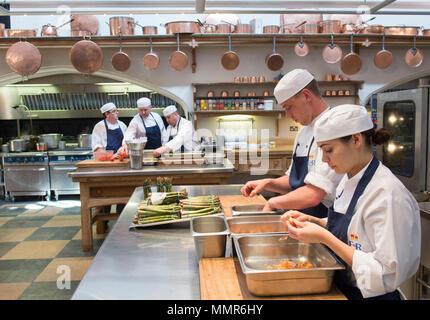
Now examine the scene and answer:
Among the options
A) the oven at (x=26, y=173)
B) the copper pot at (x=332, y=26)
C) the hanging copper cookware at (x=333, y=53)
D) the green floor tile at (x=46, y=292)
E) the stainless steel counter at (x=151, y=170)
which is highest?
the copper pot at (x=332, y=26)

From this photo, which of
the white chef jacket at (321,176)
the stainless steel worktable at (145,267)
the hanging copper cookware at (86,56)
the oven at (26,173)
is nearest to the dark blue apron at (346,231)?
the white chef jacket at (321,176)

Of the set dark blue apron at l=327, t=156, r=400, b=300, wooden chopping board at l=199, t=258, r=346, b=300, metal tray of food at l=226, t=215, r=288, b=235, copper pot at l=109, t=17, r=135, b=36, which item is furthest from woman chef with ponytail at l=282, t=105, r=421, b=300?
copper pot at l=109, t=17, r=135, b=36

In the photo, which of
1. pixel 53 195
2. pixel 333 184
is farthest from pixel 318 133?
pixel 53 195

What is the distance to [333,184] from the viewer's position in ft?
6.43

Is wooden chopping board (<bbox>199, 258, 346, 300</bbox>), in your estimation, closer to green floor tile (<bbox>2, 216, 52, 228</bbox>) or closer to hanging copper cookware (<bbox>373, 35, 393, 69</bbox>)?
green floor tile (<bbox>2, 216, 52, 228</bbox>)

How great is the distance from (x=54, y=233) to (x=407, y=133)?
4.66 meters

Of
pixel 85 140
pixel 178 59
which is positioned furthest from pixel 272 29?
pixel 85 140

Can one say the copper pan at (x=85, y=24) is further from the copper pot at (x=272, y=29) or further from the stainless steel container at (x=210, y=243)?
the stainless steel container at (x=210, y=243)

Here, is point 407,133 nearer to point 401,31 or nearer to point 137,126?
point 401,31

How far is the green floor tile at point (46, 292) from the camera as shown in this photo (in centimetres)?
322

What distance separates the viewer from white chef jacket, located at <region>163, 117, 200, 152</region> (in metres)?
5.19

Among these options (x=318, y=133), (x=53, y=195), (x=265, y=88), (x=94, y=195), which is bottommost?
(x=53, y=195)
